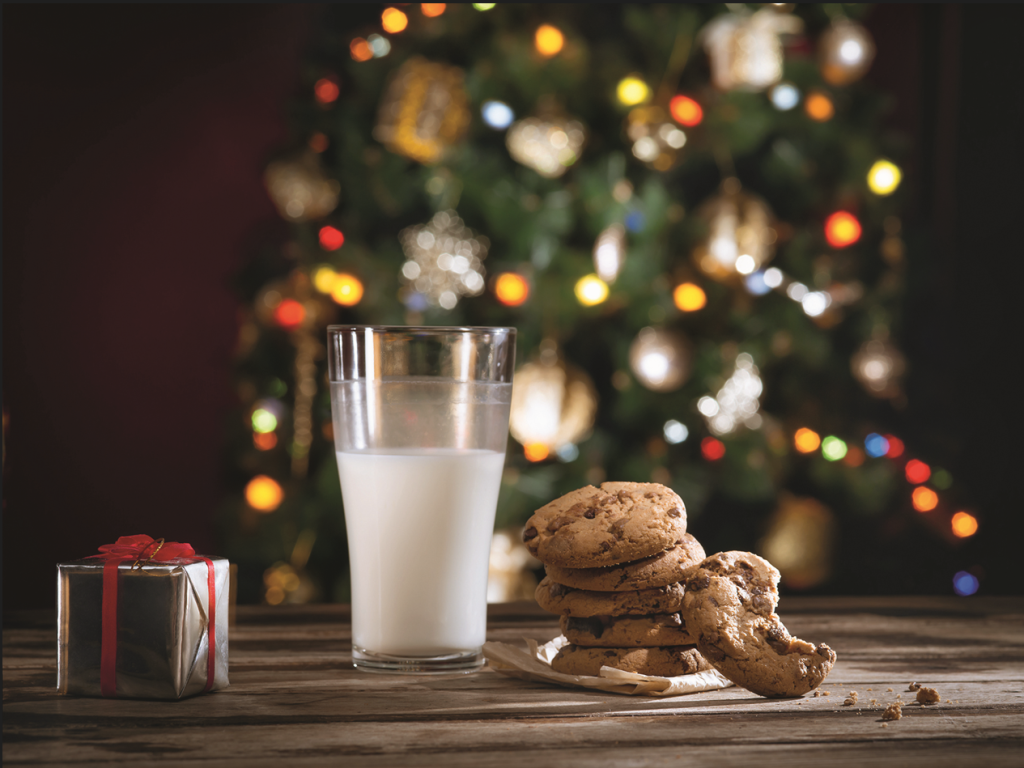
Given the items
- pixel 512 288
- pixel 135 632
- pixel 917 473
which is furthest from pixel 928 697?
pixel 917 473

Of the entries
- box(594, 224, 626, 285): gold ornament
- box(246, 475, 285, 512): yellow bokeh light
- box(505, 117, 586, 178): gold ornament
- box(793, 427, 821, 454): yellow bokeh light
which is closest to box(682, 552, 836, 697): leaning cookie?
box(594, 224, 626, 285): gold ornament

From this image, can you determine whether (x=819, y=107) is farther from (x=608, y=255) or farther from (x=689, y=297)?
(x=608, y=255)

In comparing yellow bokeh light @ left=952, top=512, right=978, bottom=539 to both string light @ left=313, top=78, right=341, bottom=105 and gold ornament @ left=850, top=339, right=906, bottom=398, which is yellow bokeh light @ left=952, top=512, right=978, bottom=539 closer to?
gold ornament @ left=850, top=339, right=906, bottom=398

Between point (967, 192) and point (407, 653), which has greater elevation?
point (967, 192)

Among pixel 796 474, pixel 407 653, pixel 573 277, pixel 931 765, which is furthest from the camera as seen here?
pixel 796 474

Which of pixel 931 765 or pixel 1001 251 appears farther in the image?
pixel 1001 251

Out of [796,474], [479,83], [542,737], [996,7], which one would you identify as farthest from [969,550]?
[542,737]

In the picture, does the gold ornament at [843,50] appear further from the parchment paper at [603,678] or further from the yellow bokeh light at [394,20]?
the parchment paper at [603,678]

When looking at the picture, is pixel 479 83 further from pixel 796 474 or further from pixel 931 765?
pixel 931 765
